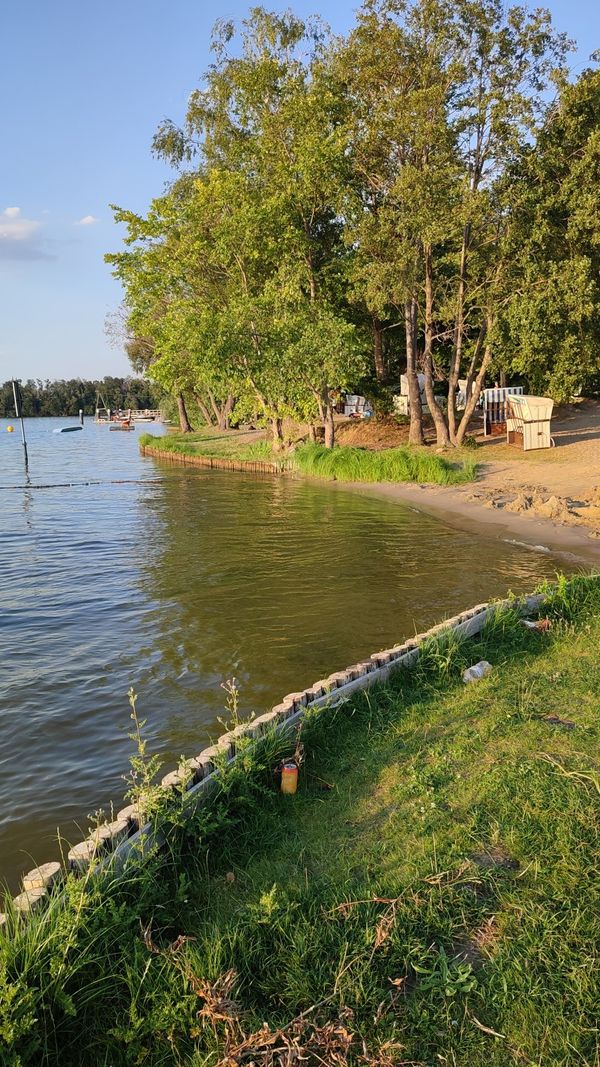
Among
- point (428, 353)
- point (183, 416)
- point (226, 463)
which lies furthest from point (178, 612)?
point (183, 416)

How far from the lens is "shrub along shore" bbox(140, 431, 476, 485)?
836 inches

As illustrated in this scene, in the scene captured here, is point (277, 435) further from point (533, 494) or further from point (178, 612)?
point (178, 612)

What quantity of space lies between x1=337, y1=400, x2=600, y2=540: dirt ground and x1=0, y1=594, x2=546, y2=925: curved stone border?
8.41 meters

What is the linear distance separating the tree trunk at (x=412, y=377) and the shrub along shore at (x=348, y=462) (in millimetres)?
1564

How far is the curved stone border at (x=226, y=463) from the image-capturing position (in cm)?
2934

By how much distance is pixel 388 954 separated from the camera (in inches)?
130

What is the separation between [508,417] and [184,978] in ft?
79.0

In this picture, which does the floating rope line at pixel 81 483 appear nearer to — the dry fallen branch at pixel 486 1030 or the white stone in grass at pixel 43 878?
the white stone in grass at pixel 43 878

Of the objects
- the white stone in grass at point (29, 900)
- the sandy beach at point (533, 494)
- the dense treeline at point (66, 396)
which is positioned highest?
the dense treeline at point (66, 396)

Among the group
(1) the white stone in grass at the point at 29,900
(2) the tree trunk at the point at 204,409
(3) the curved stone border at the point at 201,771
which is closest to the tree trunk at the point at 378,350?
(2) the tree trunk at the point at 204,409

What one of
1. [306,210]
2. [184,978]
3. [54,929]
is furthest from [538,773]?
[306,210]

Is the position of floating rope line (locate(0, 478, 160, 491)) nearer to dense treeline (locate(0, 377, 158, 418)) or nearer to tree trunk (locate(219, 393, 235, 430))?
tree trunk (locate(219, 393, 235, 430))

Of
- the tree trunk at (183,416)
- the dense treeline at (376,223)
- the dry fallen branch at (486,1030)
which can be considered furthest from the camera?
the tree trunk at (183,416)

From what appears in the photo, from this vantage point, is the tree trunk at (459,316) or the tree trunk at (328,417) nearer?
the tree trunk at (459,316)
